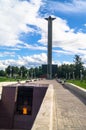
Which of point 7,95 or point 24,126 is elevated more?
point 7,95

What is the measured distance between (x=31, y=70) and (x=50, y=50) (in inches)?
1608

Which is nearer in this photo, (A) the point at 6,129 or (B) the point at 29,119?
(A) the point at 6,129

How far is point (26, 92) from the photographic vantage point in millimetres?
37656

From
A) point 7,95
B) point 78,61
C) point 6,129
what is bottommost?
point 6,129

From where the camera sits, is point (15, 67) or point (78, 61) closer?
point (78, 61)

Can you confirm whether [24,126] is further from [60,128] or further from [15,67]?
[15,67]

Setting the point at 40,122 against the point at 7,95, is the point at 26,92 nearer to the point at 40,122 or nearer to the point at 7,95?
the point at 7,95

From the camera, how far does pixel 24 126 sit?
1139 inches

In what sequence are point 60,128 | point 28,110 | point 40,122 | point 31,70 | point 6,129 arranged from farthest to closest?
point 31,70, point 28,110, point 6,129, point 60,128, point 40,122

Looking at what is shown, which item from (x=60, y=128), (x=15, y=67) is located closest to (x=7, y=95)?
(x=60, y=128)

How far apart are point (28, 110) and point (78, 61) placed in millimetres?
97159

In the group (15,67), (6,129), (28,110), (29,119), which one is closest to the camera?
(6,129)

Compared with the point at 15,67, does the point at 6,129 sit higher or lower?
lower

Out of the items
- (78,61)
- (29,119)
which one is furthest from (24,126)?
(78,61)
